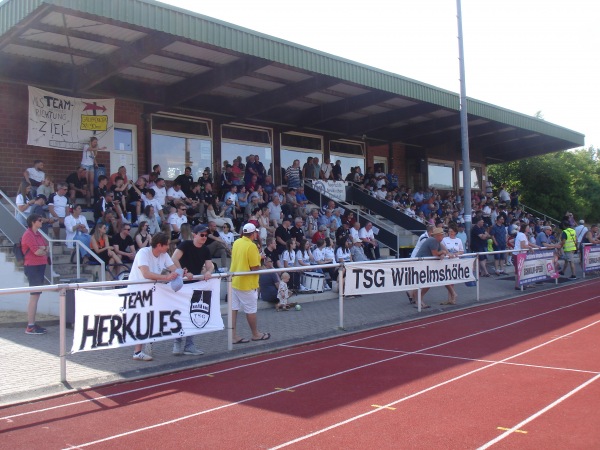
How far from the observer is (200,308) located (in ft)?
28.8

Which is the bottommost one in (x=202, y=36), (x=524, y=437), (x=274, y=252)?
(x=524, y=437)

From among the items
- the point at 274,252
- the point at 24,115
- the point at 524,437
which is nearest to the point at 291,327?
the point at 274,252

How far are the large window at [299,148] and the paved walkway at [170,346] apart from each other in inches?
376

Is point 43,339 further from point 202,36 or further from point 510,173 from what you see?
point 510,173

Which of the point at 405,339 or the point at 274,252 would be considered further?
the point at 274,252

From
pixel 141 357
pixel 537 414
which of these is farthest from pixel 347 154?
pixel 537 414

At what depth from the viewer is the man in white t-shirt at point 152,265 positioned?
8.09 metres

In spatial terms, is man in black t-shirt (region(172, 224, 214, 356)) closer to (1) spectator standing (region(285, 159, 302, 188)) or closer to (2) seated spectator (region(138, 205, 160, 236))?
(2) seated spectator (region(138, 205, 160, 236))

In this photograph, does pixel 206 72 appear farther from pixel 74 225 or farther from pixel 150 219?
pixel 74 225

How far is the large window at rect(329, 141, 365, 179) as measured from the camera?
1014 inches

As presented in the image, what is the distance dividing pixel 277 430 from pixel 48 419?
241 centimetres

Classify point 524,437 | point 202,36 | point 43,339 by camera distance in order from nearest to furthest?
1. point 524,437
2. point 43,339
3. point 202,36

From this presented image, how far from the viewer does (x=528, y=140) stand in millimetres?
30875

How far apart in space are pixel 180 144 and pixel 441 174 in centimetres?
1627
